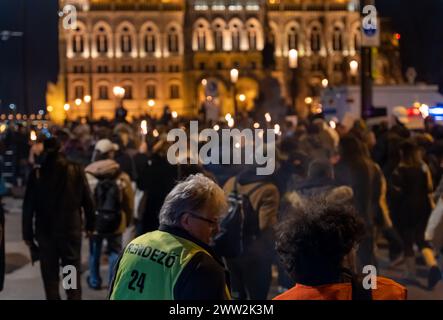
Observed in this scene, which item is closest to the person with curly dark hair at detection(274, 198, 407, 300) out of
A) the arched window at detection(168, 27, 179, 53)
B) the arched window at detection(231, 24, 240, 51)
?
the arched window at detection(231, 24, 240, 51)

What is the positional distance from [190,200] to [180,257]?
11.3 inches

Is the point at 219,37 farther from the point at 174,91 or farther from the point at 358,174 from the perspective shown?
the point at 358,174

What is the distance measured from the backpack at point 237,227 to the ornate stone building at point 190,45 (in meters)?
65.6

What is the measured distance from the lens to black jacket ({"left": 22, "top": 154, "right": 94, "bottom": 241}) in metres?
7.15

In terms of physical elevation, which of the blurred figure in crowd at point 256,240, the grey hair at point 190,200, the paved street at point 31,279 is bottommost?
the paved street at point 31,279

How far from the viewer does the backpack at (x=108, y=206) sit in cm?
870

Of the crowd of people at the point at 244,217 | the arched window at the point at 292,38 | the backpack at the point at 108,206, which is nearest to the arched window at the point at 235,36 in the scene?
the arched window at the point at 292,38

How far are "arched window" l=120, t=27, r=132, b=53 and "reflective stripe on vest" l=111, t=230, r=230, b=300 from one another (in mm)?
71921

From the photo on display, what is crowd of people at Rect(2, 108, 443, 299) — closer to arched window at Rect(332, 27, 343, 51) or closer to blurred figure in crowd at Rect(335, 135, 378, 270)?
blurred figure in crowd at Rect(335, 135, 378, 270)

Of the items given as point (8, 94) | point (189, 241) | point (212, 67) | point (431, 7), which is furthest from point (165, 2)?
point (189, 241)

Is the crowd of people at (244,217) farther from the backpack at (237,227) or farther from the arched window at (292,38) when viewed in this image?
the arched window at (292,38)

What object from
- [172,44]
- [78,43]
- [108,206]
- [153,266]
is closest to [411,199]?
[108,206]

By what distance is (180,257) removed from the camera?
331cm
